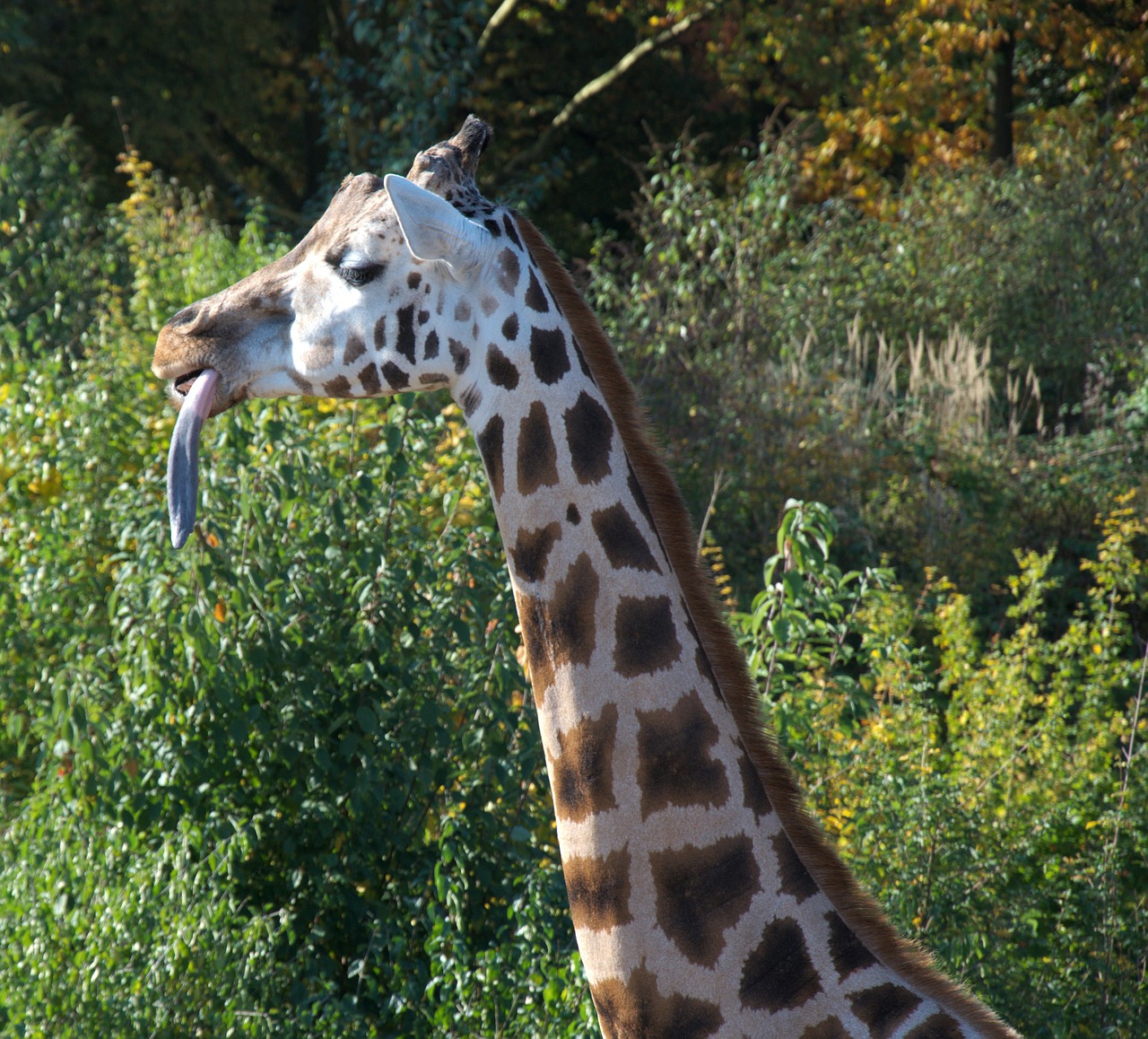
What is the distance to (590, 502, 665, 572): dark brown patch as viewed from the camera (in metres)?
1.90

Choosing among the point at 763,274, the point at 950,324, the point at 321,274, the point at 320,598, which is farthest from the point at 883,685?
the point at 950,324

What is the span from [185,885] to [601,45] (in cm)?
1285

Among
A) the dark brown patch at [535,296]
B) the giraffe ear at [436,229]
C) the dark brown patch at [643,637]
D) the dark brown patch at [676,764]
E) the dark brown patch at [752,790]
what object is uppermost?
the giraffe ear at [436,229]

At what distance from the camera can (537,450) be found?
75.4 inches

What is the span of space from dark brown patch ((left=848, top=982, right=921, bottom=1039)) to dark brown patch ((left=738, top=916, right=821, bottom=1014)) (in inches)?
2.6

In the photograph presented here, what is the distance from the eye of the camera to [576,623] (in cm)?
189

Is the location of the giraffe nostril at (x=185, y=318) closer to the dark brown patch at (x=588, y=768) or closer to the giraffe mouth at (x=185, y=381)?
the giraffe mouth at (x=185, y=381)

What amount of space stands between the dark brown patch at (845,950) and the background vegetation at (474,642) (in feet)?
3.35

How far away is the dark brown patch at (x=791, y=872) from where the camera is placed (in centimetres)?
184

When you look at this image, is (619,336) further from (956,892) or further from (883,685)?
(956,892)

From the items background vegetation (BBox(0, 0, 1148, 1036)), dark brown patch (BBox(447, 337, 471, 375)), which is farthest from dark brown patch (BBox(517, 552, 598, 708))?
background vegetation (BBox(0, 0, 1148, 1036))

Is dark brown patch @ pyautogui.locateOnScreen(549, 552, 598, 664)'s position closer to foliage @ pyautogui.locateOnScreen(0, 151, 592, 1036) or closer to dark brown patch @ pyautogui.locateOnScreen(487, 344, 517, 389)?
dark brown patch @ pyautogui.locateOnScreen(487, 344, 517, 389)

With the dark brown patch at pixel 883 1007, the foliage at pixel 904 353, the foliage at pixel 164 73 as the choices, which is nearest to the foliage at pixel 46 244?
the foliage at pixel 164 73

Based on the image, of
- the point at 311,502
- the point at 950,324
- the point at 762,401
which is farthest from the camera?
the point at 950,324
